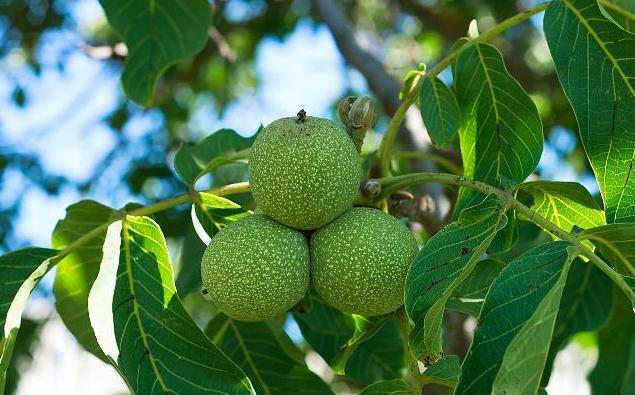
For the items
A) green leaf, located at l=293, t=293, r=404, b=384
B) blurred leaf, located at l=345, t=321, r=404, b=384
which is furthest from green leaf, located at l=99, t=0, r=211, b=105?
blurred leaf, located at l=345, t=321, r=404, b=384

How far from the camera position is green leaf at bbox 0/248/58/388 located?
123 centimetres

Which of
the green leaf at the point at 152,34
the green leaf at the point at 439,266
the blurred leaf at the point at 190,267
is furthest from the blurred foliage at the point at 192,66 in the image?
the green leaf at the point at 439,266

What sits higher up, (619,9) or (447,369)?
(619,9)

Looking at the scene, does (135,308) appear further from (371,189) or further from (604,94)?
(604,94)

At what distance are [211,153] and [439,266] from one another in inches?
27.2

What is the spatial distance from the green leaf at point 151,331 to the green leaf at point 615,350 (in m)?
1.21

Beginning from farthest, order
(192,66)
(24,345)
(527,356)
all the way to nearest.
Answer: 1. (192,66)
2. (24,345)
3. (527,356)

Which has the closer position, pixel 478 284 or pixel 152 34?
pixel 478 284

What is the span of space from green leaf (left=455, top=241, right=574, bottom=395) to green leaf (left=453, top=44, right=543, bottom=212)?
35cm

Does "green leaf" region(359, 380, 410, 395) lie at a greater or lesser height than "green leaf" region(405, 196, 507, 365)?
lesser

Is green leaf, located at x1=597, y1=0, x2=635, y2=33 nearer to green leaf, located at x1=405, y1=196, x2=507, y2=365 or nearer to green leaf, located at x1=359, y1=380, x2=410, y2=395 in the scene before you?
green leaf, located at x1=405, y1=196, x2=507, y2=365

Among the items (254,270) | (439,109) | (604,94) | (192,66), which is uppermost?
(604,94)

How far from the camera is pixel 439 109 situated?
4.86 ft

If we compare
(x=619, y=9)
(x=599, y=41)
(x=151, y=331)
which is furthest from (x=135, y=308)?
(x=619, y=9)
